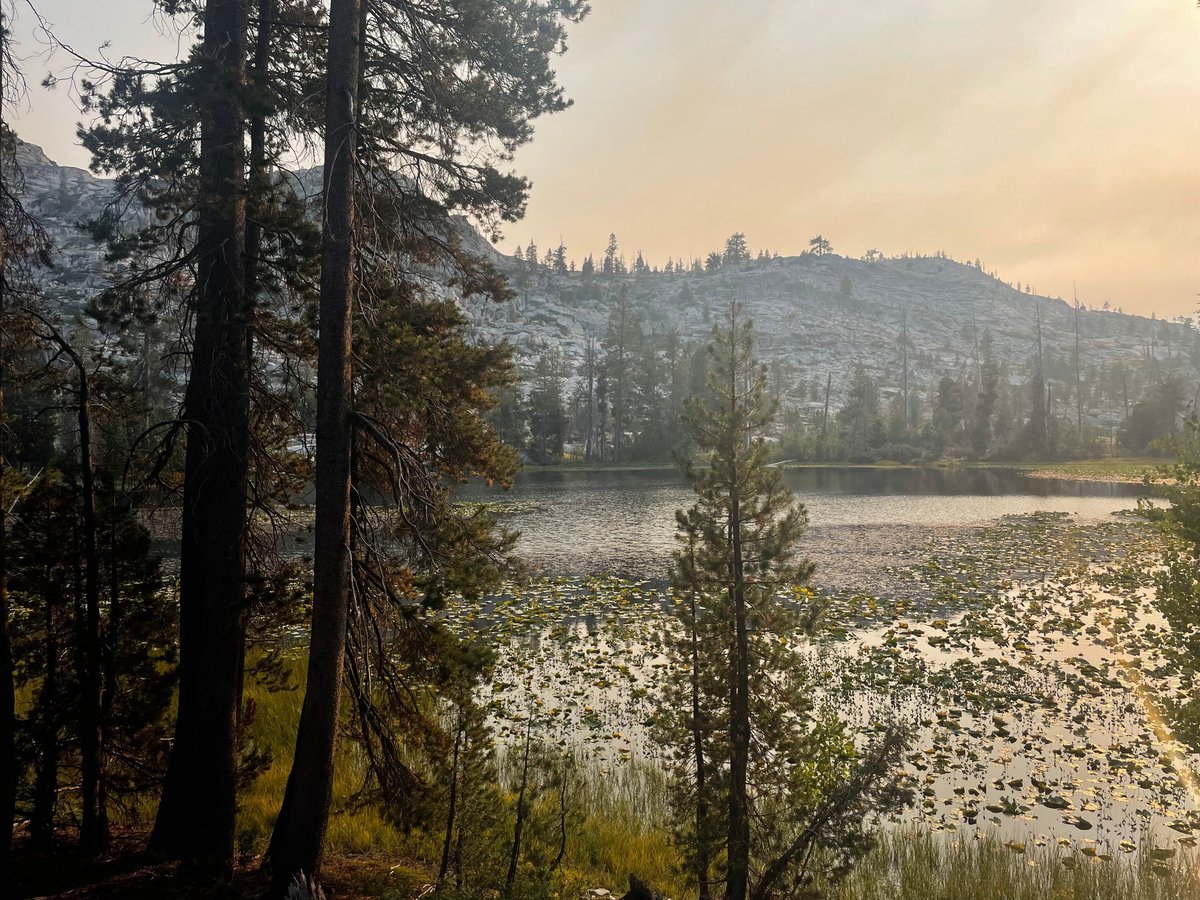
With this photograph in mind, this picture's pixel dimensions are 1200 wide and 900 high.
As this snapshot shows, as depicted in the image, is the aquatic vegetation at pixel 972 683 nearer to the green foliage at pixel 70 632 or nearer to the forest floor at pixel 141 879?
the forest floor at pixel 141 879

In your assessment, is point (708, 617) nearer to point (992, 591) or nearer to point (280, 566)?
point (280, 566)

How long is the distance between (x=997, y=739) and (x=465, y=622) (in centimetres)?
1059

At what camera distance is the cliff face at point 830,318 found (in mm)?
125500

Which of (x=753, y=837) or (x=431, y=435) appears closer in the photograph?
(x=753, y=837)

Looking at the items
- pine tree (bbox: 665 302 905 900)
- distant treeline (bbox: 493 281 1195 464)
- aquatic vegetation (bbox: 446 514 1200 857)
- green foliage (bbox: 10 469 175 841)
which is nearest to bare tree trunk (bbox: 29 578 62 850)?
green foliage (bbox: 10 469 175 841)

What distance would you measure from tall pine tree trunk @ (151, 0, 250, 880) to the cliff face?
104572mm

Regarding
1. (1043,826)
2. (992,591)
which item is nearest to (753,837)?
(1043,826)

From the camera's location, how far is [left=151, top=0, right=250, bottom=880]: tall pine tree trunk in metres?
5.70

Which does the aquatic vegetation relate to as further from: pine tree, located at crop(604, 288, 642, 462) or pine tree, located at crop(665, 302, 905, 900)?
pine tree, located at crop(604, 288, 642, 462)

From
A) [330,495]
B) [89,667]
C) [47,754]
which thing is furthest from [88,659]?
[330,495]

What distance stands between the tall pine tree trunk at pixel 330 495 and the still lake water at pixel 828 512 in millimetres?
8975

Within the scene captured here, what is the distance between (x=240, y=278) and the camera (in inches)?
235

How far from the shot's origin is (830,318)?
164m

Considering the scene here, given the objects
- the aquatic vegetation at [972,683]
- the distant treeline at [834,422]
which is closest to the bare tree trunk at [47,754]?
the aquatic vegetation at [972,683]
